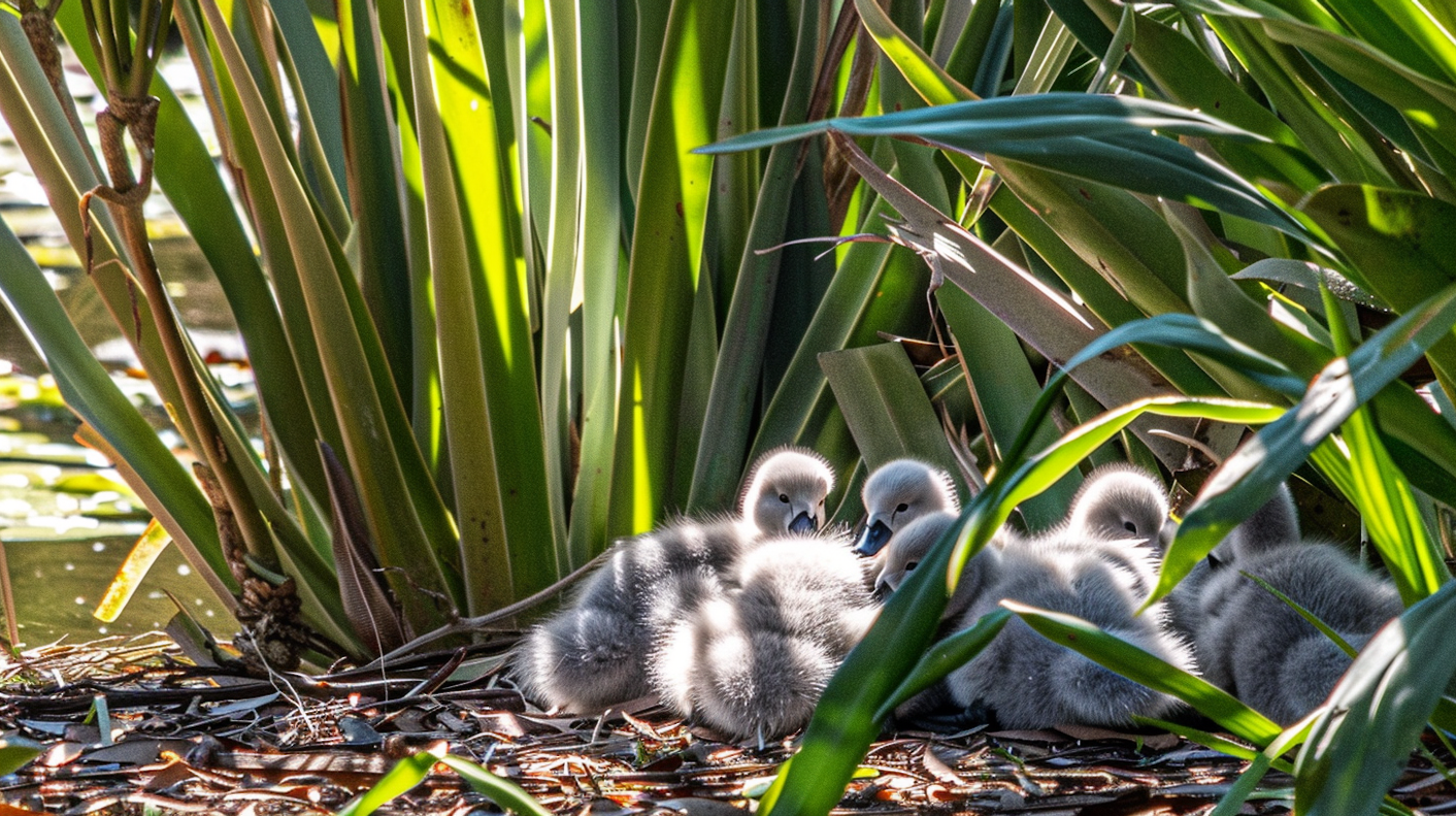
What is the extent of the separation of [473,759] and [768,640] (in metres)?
0.30

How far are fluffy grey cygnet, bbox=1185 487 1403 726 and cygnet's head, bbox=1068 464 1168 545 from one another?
0.19 meters

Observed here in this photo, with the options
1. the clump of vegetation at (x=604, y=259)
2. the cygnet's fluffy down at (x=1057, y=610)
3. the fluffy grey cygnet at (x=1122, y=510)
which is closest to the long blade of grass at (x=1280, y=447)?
the clump of vegetation at (x=604, y=259)

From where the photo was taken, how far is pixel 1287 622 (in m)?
1.11

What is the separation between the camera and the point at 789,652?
3.93 ft

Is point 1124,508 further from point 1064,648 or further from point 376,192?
point 376,192

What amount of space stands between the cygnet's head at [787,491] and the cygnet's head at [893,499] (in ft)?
0.27

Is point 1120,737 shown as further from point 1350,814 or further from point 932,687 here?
point 1350,814

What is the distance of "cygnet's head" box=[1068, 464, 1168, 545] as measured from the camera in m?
1.52

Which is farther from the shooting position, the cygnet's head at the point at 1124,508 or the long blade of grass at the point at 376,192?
the long blade of grass at the point at 376,192

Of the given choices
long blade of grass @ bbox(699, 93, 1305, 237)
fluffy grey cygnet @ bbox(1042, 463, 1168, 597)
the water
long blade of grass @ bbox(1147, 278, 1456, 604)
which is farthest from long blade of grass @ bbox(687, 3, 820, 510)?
the water

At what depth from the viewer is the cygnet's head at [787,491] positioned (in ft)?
5.24

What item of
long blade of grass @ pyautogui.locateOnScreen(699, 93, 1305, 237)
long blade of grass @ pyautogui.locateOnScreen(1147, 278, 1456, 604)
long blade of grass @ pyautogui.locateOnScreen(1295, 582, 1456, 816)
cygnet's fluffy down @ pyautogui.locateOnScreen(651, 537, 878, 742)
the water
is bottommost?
the water

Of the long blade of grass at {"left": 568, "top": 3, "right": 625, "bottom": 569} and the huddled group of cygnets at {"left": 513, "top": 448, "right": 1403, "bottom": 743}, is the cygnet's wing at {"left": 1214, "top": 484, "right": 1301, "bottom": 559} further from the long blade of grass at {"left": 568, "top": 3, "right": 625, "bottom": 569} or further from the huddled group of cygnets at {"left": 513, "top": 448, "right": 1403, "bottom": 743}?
the long blade of grass at {"left": 568, "top": 3, "right": 625, "bottom": 569}

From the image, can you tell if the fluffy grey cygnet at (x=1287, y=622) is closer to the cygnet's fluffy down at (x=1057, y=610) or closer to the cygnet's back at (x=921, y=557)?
the cygnet's fluffy down at (x=1057, y=610)
